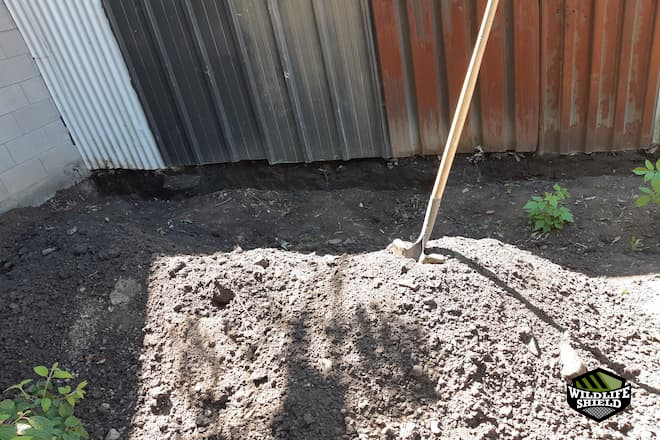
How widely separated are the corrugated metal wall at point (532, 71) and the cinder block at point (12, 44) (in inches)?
133

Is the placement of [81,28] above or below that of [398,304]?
above

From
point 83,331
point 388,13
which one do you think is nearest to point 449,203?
point 388,13

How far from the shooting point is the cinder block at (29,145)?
4.27m

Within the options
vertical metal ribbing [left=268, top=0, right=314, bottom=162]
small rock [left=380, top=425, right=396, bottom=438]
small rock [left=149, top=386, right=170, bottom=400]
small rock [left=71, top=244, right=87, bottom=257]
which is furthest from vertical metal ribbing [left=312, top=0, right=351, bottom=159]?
small rock [left=380, top=425, right=396, bottom=438]

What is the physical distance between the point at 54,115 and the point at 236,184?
6.49 ft

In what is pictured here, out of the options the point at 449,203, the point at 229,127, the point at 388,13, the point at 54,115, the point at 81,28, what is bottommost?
the point at 449,203

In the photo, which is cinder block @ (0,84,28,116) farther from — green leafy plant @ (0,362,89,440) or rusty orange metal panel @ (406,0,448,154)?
rusty orange metal panel @ (406,0,448,154)

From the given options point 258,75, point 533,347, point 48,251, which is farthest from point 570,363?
point 48,251

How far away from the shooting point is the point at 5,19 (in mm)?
4258

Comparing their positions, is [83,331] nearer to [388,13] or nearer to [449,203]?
[449,203]

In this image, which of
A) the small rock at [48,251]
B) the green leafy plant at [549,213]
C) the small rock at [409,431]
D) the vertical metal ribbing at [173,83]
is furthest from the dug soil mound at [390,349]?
the vertical metal ribbing at [173,83]

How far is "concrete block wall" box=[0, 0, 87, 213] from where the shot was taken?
420 cm

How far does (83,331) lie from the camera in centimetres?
270

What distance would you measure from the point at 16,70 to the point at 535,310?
4.83 metres
